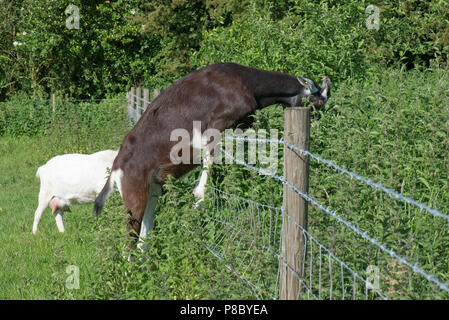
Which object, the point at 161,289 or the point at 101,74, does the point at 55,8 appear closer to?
the point at 101,74

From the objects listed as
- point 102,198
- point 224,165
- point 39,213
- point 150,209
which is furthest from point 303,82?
point 39,213

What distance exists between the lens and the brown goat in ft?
16.6

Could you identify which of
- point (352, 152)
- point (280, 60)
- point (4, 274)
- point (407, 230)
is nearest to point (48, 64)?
point (280, 60)

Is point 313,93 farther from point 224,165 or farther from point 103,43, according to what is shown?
point 103,43

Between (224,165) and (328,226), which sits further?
(224,165)

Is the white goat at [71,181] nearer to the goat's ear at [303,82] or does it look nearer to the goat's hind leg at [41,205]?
the goat's hind leg at [41,205]

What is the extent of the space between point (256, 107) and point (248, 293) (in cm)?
238

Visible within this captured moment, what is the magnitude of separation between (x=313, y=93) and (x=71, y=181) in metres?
3.29

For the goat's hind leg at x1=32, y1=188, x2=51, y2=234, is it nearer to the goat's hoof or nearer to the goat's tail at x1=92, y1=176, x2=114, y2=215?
the goat's tail at x1=92, y1=176, x2=114, y2=215

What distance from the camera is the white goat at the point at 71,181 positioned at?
7.00 meters

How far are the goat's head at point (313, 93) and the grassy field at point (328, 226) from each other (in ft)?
0.54

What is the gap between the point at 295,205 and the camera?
307 centimetres

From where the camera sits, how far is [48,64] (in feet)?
63.8

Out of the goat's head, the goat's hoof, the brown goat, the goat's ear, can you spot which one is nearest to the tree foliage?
the goat's head
